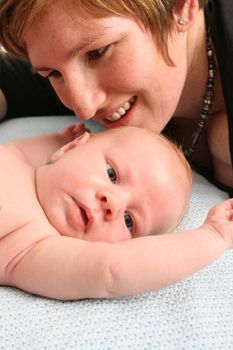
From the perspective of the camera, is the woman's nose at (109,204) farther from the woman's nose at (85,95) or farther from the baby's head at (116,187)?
the woman's nose at (85,95)

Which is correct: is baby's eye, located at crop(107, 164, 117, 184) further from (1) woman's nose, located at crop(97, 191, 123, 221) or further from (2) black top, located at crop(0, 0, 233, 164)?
(2) black top, located at crop(0, 0, 233, 164)

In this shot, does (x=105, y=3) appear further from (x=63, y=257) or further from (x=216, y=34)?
(x=63, y=257)

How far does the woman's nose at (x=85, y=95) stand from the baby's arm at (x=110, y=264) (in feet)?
1.09

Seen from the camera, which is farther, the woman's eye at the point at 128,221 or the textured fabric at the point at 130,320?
the woman's eye at the point at 128,221

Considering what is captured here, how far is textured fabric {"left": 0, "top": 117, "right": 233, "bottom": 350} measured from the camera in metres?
0.60

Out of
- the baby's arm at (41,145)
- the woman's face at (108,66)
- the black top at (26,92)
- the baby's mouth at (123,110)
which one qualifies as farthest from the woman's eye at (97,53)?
the black top at (26,92)

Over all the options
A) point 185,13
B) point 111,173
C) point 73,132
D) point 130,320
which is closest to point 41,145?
point 73,132

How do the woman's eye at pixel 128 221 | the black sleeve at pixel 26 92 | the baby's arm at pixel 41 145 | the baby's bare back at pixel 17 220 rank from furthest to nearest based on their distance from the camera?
the black sleeve at pixel 26 92 → the baby's arm at pixel 41 145 → the woman's eye at pixel 128 221 → the baby's bare back at pixel 17 220

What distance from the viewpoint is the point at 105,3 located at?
0.85 m

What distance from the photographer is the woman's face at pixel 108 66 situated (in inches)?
33.9

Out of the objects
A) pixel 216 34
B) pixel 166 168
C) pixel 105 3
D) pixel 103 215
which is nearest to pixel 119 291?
pixel 103 215

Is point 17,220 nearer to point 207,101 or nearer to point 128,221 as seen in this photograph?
point 128,221

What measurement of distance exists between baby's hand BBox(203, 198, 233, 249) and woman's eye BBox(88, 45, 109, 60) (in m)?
0.40

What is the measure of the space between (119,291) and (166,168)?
0.90ft
